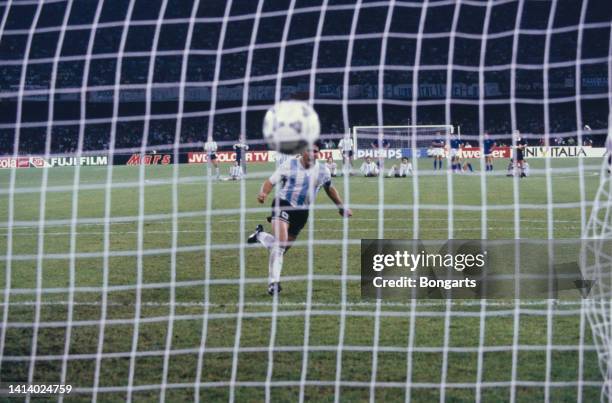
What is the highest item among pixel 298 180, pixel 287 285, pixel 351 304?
pixel 298 180

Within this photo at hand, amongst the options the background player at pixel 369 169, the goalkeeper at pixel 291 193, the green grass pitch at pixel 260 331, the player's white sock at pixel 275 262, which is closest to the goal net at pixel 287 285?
the green grass pitch at pixel 260 331

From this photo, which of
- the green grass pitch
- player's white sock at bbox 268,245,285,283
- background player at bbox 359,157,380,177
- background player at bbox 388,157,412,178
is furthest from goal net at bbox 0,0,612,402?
background player at bbox 359,157,380,177

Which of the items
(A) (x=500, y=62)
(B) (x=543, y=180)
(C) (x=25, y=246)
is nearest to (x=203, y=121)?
(A) (x=500, y=62)

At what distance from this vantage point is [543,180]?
23.7 meters

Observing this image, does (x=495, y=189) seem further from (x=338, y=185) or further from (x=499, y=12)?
(x=499, y=12)

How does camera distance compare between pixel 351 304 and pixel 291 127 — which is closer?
pixel 291 127

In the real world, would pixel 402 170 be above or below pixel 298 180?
above

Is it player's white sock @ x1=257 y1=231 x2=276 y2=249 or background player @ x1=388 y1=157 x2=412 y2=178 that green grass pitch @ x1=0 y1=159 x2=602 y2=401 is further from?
background player @ x1=388 y1=157 x2=412 y2=178

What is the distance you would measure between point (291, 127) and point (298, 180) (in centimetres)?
256
